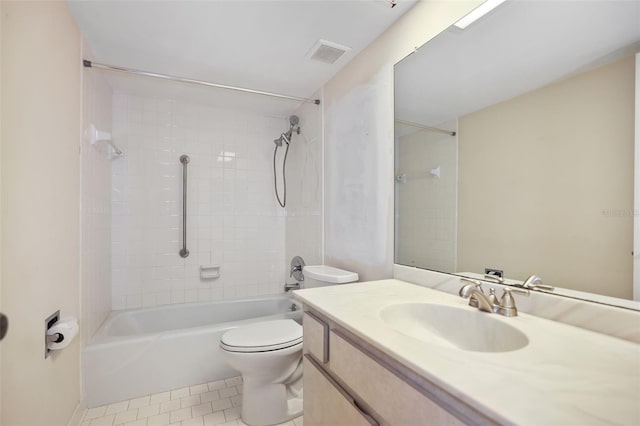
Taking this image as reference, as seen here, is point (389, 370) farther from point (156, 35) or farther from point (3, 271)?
point (156, 35)

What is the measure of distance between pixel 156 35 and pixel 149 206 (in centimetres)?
143

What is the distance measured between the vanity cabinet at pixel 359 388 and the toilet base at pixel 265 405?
1.82ft

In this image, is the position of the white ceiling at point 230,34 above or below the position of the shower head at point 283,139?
above

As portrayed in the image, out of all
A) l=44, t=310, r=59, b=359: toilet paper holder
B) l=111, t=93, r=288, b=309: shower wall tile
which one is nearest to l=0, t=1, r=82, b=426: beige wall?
l=44, t=310, r=59, b=359: toilet paper holder

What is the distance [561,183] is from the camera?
896mm

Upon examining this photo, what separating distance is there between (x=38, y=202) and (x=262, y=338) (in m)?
1.18

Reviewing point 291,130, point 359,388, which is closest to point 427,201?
point 359,388

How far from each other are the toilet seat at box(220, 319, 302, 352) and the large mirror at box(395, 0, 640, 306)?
2.67ft

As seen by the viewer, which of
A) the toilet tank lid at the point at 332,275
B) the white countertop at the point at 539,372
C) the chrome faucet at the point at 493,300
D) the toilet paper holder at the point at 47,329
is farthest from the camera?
the toilet tank lid at the point at 332,275

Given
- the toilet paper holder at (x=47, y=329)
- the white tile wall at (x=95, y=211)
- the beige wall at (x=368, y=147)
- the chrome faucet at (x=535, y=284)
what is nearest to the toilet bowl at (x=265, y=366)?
the beige wall at (x=368, y=147)

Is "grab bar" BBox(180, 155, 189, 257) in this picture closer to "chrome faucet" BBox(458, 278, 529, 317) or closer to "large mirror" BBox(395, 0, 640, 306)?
"large mirror" BBox(395, 0, 640, 306)

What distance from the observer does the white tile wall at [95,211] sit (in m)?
1.77

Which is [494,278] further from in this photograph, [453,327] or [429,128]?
[429,128]

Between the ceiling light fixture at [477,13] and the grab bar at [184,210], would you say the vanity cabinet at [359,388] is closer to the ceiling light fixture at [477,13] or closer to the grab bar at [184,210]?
the ceiling light fixture at [477,13]
